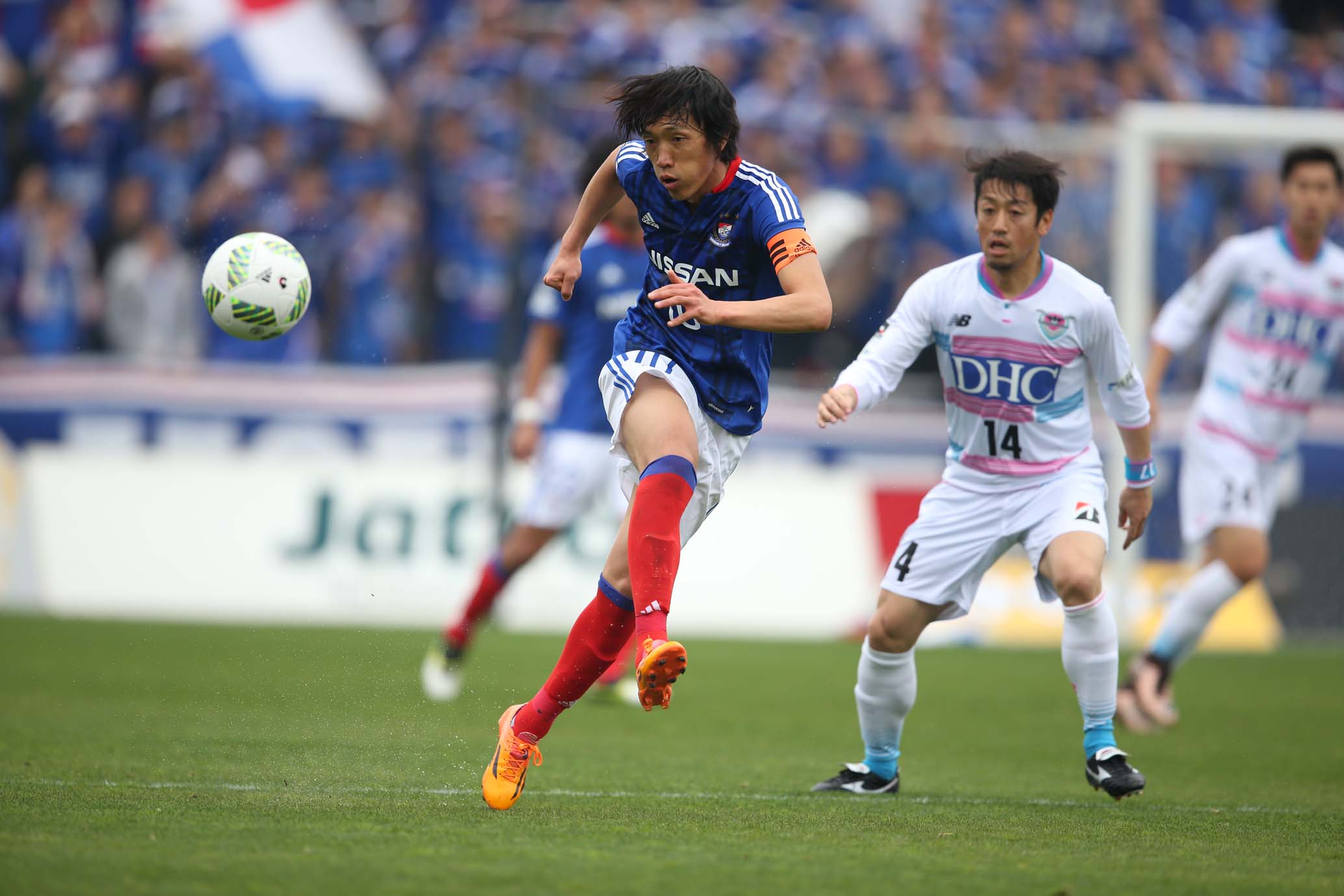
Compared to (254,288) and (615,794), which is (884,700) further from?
(254,288)

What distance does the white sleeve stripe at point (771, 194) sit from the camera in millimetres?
5148

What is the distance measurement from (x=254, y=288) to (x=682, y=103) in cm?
177

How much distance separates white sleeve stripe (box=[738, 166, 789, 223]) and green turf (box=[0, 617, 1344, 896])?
1.87 metres

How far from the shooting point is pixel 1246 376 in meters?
8.36

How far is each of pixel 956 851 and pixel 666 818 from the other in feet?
3.01

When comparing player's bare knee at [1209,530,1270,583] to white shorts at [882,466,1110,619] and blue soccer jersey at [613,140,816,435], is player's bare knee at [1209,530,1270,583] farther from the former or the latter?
blue soccer jersey at [613,140,816,435]

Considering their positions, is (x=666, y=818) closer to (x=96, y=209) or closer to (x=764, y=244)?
(x=764, y=244)

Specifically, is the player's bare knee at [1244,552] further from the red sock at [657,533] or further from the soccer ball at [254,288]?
the soccer ball at [254,288]

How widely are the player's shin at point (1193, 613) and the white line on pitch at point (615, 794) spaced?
2482 millimetres

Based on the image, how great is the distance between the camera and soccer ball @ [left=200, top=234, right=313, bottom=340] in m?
5.80

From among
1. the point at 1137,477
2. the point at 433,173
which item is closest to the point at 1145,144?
the point at 433,173

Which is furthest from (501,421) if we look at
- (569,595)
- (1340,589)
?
(1340,589)

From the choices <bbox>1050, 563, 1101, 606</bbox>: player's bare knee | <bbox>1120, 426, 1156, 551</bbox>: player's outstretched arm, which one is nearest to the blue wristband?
<bbox>1120, 426, 1156, 551</bbox>: player's outstretched arm

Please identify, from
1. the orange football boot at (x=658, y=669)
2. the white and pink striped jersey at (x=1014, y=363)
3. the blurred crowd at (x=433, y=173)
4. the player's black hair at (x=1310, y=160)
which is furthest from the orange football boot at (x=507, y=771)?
the blurred crowd at (x=433, y=173)
